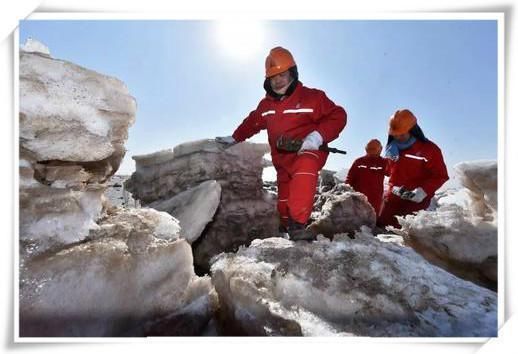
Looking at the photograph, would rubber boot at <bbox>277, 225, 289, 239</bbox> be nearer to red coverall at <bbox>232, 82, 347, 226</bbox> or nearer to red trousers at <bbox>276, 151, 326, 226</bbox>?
red coverall at <bbox>232, 82, 347, 226</bbox>

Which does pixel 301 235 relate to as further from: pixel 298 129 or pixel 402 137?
pixel 402 137

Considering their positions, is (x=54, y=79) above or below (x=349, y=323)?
above

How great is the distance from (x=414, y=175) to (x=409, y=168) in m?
0.07

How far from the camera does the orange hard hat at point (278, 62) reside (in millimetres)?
1766

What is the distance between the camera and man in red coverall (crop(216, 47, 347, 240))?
1.86 m

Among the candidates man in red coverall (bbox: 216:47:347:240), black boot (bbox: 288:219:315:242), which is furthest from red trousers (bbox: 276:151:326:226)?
black boot (bbox: 288:219:315:242)

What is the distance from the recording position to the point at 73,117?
1.25 m

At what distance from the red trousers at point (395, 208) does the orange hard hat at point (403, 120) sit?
0.72 metres

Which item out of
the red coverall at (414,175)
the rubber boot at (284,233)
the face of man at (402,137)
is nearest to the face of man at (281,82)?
the rubber boot at (284,233)

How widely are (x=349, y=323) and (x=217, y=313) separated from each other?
0.51 m

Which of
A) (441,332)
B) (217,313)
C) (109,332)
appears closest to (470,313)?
(441,332)

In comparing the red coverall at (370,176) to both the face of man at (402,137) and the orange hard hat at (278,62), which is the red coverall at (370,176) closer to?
the face of man at (402,137)
